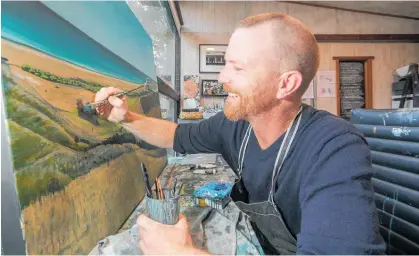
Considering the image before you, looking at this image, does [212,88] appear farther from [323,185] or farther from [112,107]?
[323,185]

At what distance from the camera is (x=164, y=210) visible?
25.3 inches

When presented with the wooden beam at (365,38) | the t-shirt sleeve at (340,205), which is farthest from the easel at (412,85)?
the t-shirt sleeve at (340,205)

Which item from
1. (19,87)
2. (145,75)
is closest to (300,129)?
(19,87)

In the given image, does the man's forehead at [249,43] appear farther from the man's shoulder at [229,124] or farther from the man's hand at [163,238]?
the man's hand at [163,238]

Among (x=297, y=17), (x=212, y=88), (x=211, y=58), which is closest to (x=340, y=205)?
(x=212, y=88)

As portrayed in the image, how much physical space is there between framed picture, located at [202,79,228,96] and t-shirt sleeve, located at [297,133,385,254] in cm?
318

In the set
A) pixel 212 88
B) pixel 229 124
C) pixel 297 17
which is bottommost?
pixel 229 124

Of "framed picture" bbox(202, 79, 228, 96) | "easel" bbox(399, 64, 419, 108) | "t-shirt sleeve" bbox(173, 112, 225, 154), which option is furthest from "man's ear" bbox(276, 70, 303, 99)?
"easel" bbox(399, 64, 419, 108)

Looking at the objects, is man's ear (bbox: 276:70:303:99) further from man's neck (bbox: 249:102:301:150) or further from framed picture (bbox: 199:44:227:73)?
framed picture (bbox: 199:44:227:73)

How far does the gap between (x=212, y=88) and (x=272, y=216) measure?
9.98 feet

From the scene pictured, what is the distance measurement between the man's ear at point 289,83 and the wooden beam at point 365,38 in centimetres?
360

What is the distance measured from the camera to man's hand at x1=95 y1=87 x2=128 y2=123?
0.83 metres

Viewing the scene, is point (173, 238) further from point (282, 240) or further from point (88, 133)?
point (282, 240)

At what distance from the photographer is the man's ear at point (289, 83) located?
0.87m
